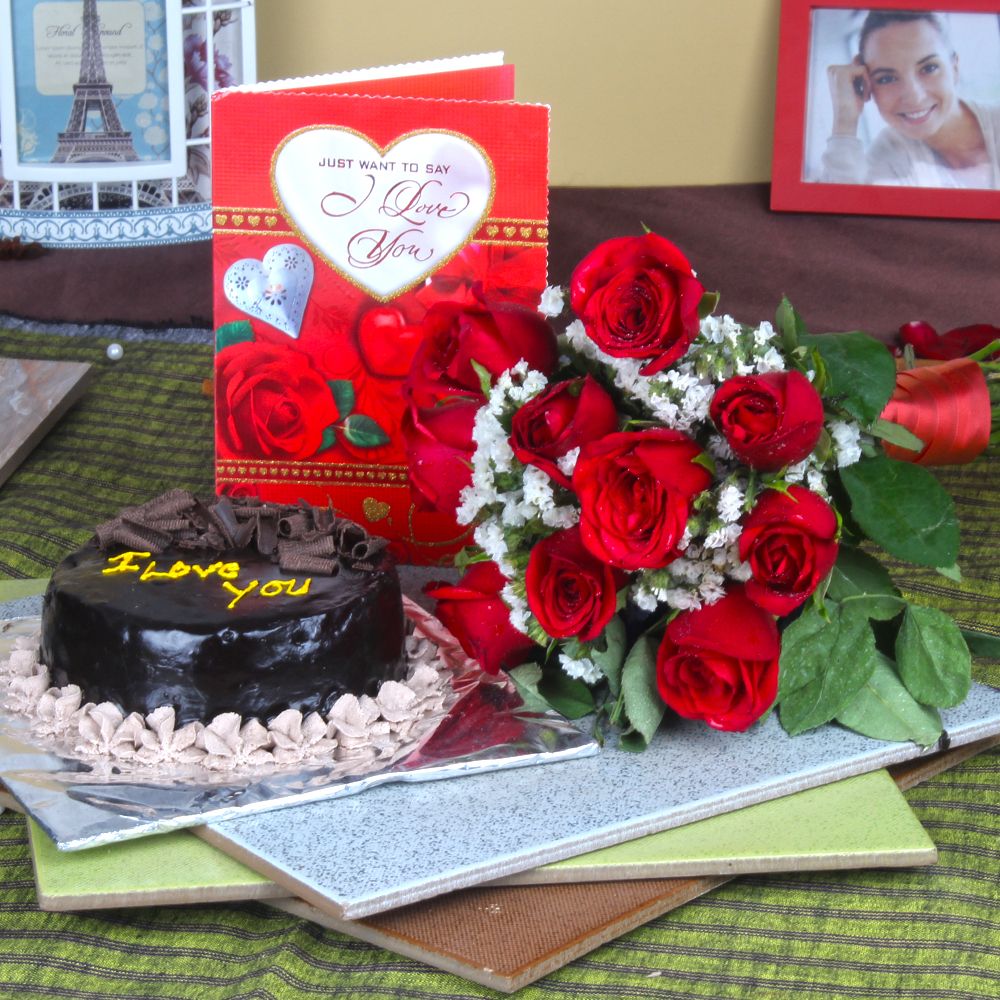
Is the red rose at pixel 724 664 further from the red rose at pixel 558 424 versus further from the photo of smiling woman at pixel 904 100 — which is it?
the photo of smiling woman at pixel 904 100

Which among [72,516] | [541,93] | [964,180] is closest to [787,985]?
[72,516]

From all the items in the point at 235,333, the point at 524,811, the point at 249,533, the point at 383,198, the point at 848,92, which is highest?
the point at 848,92

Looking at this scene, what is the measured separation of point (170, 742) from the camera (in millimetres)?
818

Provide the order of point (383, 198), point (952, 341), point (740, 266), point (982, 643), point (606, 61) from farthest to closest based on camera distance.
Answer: point (606, 61) → point (740, 266) → point (952, 341) → point (383, 198) → point (982, 643)

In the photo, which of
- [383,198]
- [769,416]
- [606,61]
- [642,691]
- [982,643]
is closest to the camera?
[769,416]

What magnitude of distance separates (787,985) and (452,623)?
1.08 feet

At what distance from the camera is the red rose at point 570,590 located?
80 cm

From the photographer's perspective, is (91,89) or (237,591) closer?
(237,591)

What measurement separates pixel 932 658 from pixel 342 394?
51 centimetres

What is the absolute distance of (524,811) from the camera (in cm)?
78

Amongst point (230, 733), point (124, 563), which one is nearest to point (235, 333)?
point (124, 563)

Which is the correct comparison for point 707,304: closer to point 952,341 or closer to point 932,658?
point 932,658

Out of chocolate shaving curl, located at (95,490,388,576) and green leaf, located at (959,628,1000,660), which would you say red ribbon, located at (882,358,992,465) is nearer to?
green leaf, located at (959,628,1000,660)

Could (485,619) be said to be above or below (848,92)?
below
